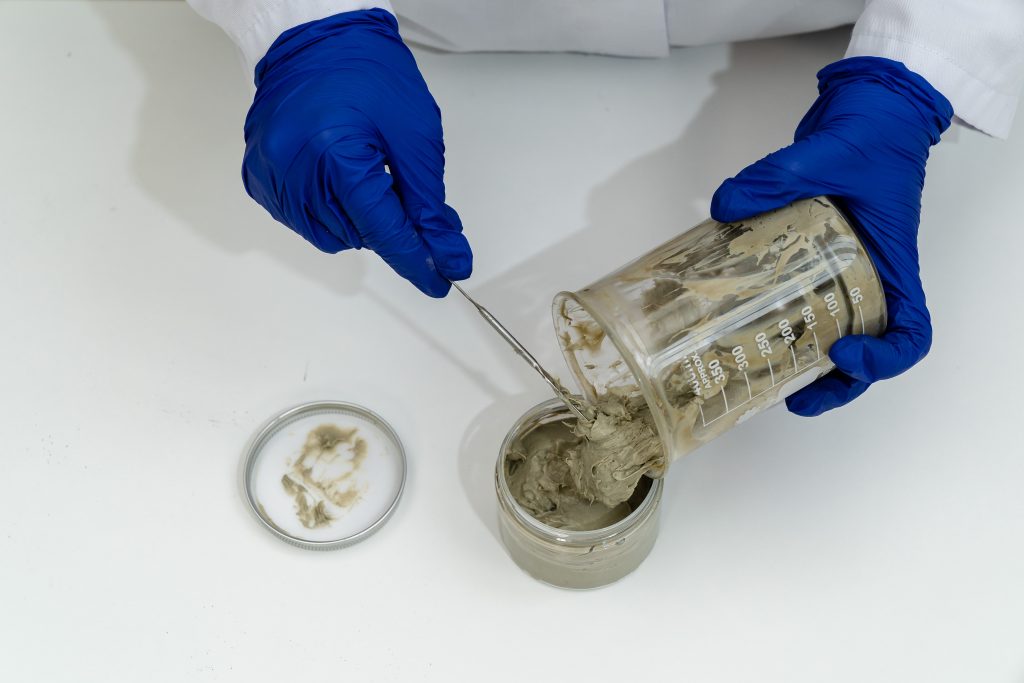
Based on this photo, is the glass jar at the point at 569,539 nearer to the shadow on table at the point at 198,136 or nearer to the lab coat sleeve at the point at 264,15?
the shadow on table at the point at 198,136

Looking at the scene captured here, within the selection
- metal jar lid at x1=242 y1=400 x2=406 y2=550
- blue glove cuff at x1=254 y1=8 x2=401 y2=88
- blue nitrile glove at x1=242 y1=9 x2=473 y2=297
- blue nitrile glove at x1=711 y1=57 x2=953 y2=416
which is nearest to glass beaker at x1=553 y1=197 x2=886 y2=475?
blue nitrile glove at x1=711 y1=57 x2=953 y2=416

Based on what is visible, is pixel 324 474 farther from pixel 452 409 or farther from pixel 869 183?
pixel 869 183

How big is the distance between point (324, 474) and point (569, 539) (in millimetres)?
373

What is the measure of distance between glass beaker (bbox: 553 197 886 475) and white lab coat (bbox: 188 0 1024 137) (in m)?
0.31

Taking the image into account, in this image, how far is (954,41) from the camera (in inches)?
49.6

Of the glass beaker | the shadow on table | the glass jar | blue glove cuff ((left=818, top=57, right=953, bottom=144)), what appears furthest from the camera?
the shadow on table

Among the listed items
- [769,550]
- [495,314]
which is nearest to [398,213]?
[495,314]

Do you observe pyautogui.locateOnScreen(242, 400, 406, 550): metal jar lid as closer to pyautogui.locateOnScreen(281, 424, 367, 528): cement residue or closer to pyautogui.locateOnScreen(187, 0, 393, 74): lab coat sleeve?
pyautogui.locateOnScreen(281, 424, 367, 528): cement residue

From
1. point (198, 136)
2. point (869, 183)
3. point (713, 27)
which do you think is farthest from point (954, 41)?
point (198, 136)

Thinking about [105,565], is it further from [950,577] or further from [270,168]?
[950,577]

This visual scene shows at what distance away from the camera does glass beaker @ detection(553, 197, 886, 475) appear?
3.36ft

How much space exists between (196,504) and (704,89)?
105cm

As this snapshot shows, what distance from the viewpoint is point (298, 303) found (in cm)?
144

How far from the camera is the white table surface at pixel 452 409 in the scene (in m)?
1.17
